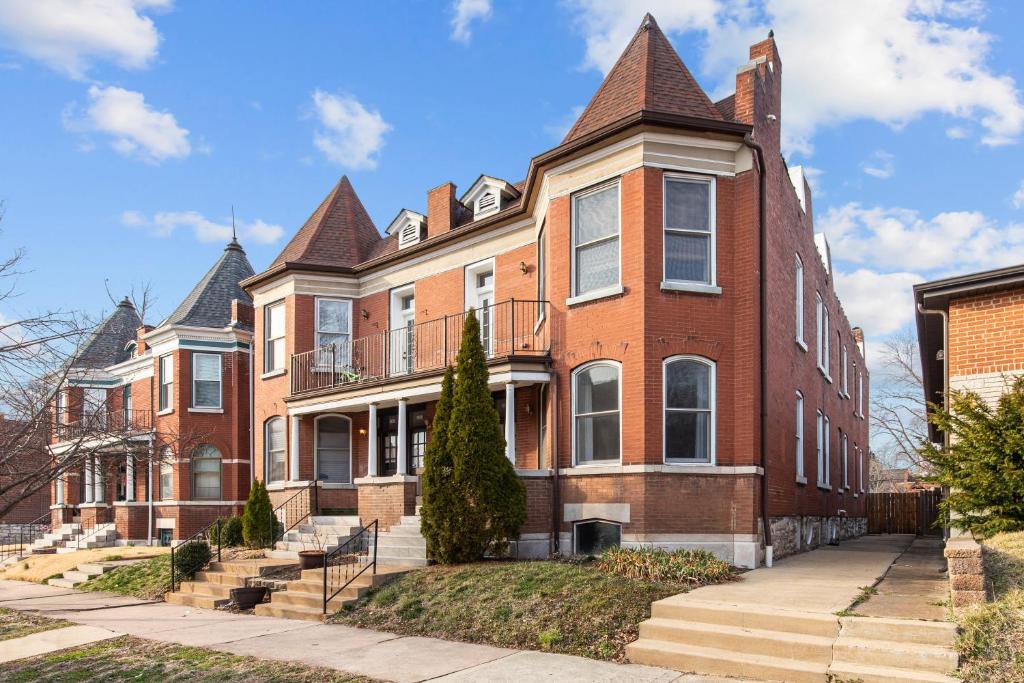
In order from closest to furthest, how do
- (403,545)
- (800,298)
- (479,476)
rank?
(479,476)
(403,545)
(800,298)

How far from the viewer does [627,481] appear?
13930 millimetres

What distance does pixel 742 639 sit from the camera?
894cm

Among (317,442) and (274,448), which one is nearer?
(317,442)

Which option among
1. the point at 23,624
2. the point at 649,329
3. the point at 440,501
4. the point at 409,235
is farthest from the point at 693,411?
the point at 23,624

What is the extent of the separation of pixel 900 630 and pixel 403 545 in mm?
8942

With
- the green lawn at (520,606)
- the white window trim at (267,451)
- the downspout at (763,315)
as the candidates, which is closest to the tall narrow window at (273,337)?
the white window trim at (267,451)

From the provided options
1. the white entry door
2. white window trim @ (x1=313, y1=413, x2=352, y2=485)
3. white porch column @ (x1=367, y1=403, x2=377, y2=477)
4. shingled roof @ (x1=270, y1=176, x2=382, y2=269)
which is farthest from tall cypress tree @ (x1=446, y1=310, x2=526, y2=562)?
shingled roof @ (x1=270, y1=176, x2=382, y2=269)

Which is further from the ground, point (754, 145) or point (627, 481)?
point (754, 145)

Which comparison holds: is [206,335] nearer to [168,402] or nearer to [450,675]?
[168,402]

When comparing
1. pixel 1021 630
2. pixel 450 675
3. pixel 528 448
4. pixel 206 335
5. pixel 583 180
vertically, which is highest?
pixel 583 180

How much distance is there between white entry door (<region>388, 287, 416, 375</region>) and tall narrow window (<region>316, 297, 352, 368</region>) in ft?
4.99

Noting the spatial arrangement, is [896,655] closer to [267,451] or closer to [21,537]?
[267,451]

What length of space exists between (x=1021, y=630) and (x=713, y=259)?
7954 millimetres

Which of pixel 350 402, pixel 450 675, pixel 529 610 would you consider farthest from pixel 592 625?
pixel 350 402
